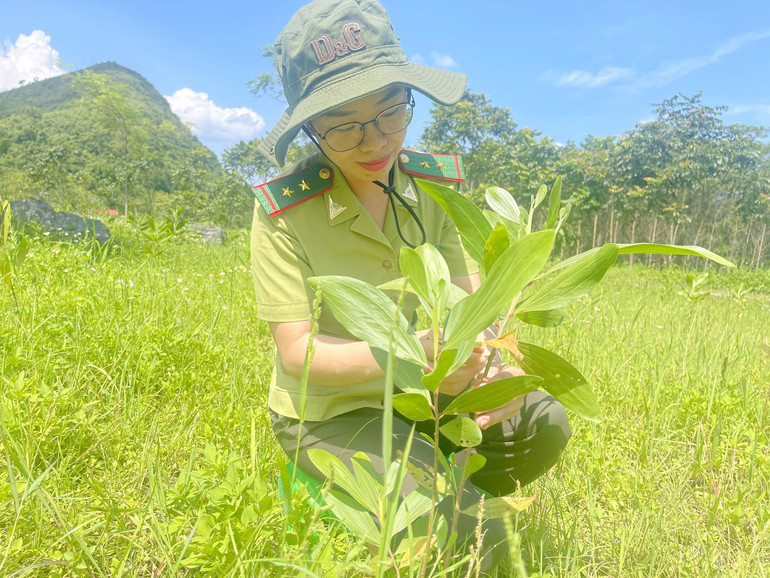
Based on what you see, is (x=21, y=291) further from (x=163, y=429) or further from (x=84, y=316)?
(x=163, y=429)

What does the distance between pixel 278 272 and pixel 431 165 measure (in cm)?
54

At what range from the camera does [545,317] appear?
0.54 metres

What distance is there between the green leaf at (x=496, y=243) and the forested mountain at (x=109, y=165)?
322 inches

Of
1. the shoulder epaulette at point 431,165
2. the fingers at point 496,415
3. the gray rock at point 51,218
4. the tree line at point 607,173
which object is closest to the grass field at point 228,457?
the fingers at point 496,415

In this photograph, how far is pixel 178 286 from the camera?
2664 mm

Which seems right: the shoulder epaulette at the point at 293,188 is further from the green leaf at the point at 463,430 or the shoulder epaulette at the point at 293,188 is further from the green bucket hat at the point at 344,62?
the green leaf at the point at 463,430

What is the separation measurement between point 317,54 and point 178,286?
1.91 meters

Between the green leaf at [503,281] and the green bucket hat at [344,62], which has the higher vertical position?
the green bucket hat at [344,62]

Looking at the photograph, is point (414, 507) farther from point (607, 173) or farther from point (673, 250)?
point (607, 173)

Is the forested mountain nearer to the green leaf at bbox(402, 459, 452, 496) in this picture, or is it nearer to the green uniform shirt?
the green uniform shirt

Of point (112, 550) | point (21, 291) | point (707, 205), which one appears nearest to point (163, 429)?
point (112, 550)

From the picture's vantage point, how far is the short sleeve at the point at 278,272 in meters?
1.16

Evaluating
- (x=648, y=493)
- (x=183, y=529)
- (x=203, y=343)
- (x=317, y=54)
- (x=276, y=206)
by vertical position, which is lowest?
(x=648, y=493)

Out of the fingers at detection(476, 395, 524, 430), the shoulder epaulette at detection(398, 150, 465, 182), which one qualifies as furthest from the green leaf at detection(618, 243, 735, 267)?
the shoulder epaulette at detection(398, 150, 465, 182)
